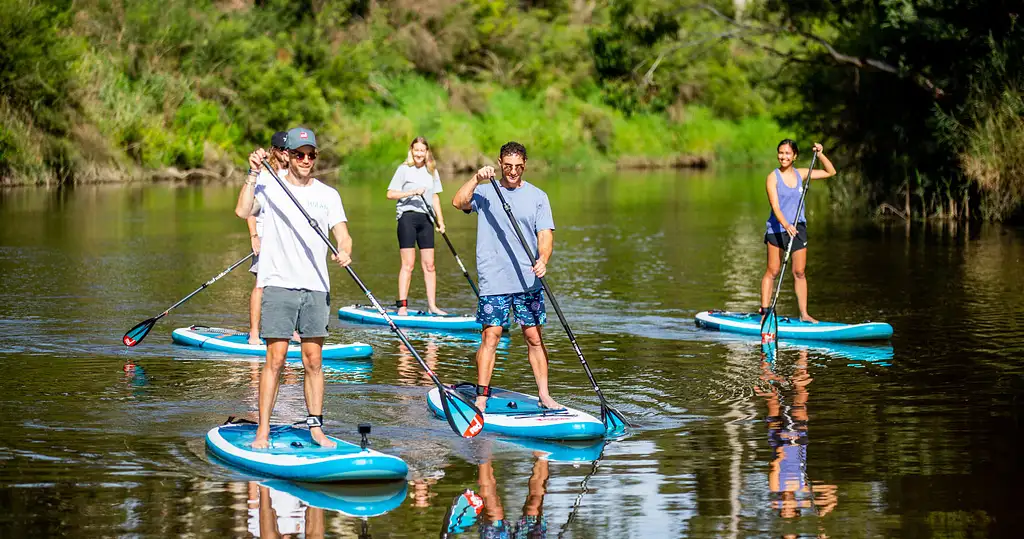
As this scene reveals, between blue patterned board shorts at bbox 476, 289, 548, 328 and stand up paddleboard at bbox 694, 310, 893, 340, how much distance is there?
4.63 metres

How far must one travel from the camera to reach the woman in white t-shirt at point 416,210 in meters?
15.3

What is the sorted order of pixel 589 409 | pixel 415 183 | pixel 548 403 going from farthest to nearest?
pixel 415 183, pixel 589 409, pixel 548 403

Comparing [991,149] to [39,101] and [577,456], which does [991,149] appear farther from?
[39,101]

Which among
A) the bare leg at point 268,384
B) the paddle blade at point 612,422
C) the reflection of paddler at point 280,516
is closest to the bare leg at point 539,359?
the paddle blade at point 612,422

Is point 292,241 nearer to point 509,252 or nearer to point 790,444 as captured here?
point 509,252

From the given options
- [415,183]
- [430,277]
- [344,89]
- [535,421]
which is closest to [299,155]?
[535,421]

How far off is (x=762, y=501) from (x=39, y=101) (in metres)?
37.2

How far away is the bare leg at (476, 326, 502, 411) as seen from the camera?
33.5 feet

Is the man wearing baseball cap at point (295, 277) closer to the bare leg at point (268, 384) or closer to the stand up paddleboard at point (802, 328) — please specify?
the bare leg at point (268, 384)

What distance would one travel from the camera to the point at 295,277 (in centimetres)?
880

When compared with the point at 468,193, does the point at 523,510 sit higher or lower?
lower

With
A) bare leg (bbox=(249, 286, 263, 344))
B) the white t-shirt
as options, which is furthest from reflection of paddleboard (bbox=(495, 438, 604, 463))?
bare leg (bbox=(249, 286, 263, 344))

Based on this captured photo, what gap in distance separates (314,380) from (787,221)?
7.11 m

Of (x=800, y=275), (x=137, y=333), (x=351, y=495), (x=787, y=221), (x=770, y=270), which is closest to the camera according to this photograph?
(x=351, y=495)
